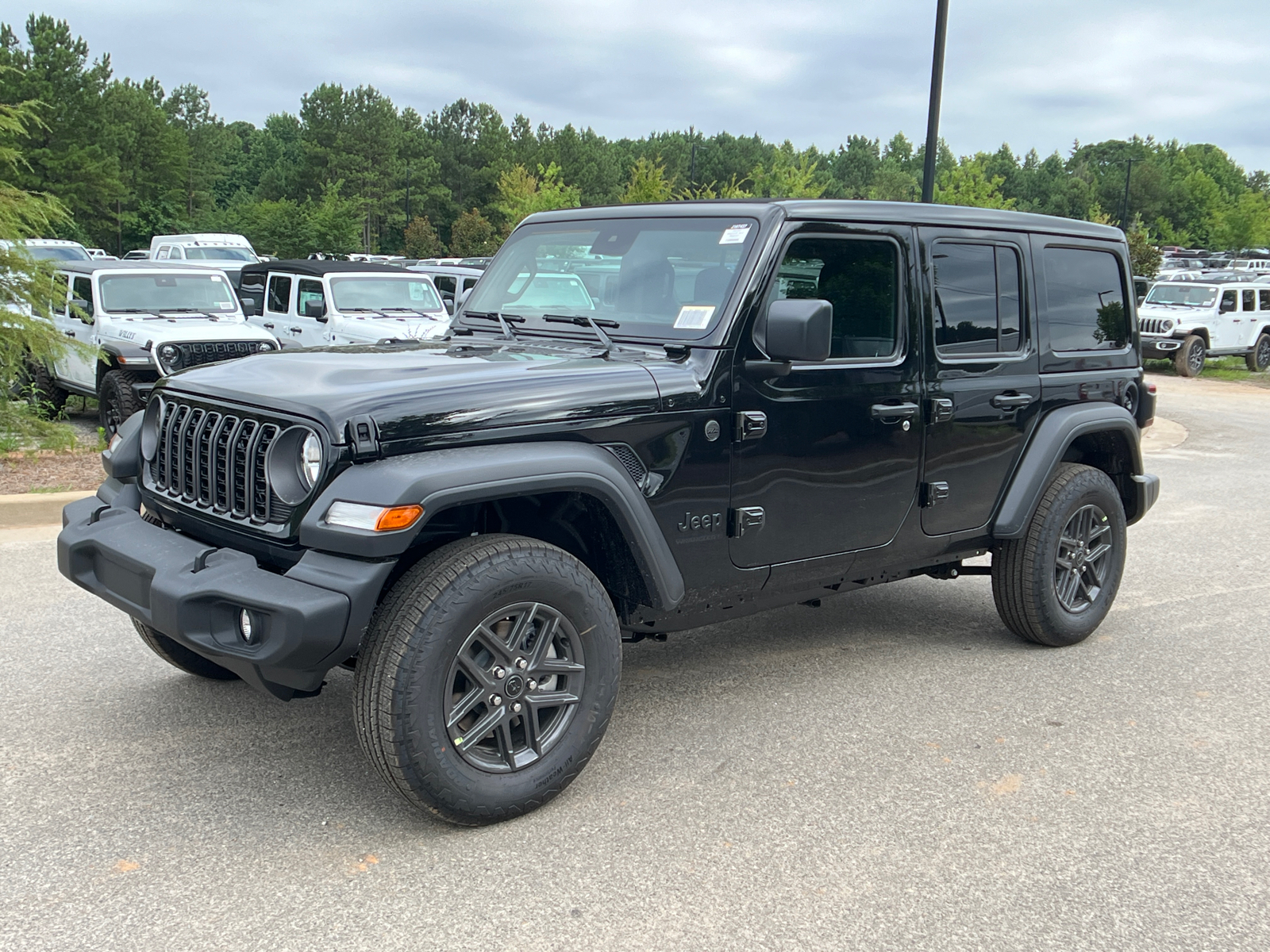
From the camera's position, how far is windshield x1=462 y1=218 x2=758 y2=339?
4.03m

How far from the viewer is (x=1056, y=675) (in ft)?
16.3

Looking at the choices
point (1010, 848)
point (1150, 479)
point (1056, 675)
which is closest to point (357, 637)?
point (1010, 848)

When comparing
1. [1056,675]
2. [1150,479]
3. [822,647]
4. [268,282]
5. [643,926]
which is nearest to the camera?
[643,926]

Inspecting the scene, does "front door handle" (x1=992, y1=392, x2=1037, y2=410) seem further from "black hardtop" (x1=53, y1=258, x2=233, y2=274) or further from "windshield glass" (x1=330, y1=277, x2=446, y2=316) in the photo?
"black hardtop" (x1=53, y1=258, x2=233, y2=274)

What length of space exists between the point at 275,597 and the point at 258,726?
4.33 feet

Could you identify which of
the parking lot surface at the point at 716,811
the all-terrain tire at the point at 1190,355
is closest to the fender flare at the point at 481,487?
the parking lot surface at the point at 716,811

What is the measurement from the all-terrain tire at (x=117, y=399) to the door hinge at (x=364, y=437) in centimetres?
800

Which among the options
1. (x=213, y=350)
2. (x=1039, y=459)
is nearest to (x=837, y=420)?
(x=1039, y=459)

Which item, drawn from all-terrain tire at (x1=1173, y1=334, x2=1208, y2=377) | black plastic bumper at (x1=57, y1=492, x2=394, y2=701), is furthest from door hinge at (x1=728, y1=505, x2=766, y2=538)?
all-terrain tire at (x1=1173, y1=334, x2=1208, y2=377)

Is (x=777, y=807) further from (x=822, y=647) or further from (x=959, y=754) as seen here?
(x=822, y=647)

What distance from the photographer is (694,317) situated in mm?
3996

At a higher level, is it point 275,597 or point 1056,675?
point 275,597

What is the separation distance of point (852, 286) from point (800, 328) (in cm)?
70

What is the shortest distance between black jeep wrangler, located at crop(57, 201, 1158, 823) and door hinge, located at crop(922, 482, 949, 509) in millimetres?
14
